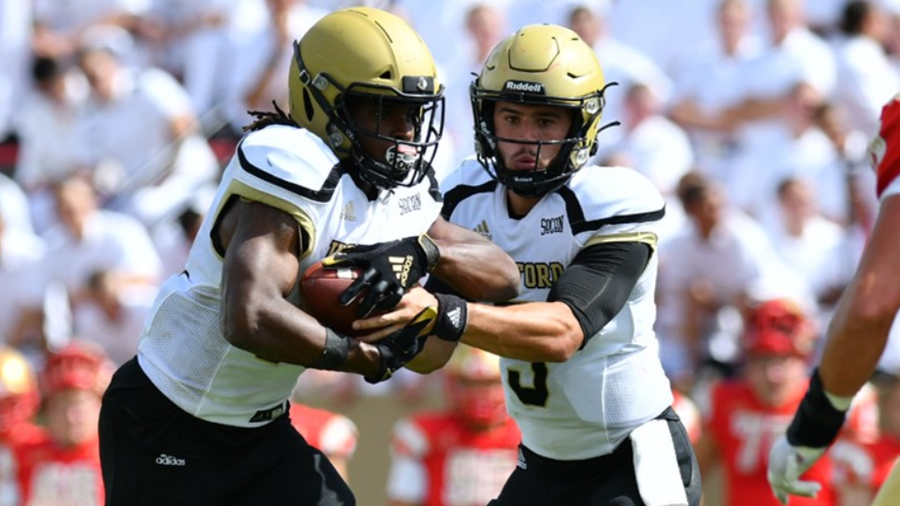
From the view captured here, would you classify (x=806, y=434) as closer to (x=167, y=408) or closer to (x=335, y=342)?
(x=335, y=342)

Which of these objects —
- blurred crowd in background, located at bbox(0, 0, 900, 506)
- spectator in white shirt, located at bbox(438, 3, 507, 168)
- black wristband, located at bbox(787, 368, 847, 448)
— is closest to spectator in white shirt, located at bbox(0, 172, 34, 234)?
blurred crowd in background, located at bbox(0, 0, 900, 506)

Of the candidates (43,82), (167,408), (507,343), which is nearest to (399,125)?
(507,343)

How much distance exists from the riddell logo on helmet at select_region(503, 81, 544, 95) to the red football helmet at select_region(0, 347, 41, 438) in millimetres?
3843

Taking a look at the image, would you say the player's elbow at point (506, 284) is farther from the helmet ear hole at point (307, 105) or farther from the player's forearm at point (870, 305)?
the player's forearm at point (870, 305)

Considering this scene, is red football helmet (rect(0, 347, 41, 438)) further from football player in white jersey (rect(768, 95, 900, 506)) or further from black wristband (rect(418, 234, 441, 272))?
football player in white jersey (rect(768, 95, 900, 506))

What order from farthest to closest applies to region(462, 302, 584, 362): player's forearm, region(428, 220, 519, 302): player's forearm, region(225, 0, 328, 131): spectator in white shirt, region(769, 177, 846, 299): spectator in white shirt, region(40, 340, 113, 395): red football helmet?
region(225, 0, 328, 131): spectator in white shirt, region(769, 177, 846, 299): spectator in white shirt, region(40, 340, 113, 395): red football helmet, region(428, 220, 519, 302): player's forearm, region(462, 302, 584, 362): player's forearm

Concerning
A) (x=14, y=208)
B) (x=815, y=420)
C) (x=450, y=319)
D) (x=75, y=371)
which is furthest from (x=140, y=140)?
(x=815, y=420)

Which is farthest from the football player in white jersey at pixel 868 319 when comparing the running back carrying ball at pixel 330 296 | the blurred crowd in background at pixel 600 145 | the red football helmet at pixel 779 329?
the blurred crowd in background at pixel 600 145

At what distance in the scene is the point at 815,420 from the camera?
390cm

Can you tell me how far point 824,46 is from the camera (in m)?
8.55

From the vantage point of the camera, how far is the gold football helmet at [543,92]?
446cm

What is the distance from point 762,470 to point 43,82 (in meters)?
4.92

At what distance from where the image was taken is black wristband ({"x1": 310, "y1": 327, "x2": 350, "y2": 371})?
146 inches

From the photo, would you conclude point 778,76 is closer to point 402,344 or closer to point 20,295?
point 20,295
